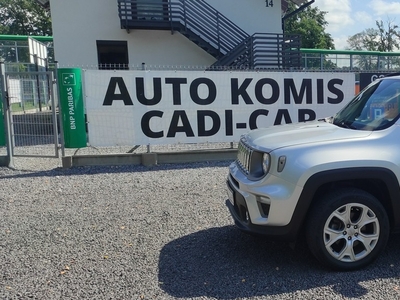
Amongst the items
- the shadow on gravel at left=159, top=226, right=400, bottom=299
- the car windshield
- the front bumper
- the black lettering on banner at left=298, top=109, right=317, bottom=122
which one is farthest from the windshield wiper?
the black lettering on banner at left=298, top=109, right=317, bottom=122

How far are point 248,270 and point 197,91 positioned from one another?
17.5 ft

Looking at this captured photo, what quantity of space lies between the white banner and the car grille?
13.8 ft

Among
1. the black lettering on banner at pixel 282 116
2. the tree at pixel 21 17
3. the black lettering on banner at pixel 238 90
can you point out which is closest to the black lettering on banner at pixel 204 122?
the black lettering on banner at pixel 238 90

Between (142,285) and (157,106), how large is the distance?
5282 millimetres

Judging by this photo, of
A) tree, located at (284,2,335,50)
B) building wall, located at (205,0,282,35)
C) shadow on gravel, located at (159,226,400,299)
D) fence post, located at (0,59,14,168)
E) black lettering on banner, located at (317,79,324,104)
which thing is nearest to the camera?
shadow on gravel, located at (159,226,400,299)

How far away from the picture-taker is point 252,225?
3.56 meters

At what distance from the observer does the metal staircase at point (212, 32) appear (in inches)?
579

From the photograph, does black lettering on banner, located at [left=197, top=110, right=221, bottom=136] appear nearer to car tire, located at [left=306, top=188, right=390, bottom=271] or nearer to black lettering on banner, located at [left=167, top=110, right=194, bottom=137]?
black lettering on banner, located at [left=167, top=110, right=194, bottom=137]

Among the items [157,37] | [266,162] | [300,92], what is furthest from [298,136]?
[157,37]

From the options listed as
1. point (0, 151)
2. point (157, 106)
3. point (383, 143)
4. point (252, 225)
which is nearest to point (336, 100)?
point (157, 106)

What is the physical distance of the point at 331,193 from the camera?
3.50 meters

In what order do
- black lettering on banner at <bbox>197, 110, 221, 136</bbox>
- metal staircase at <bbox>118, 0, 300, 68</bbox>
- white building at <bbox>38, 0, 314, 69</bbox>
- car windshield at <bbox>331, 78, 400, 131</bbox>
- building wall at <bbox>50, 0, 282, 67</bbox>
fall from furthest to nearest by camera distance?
1. building wall at <bbox>50, 0, 282, 67</bbox>
2. white building at <bbox>38, 0, 314, 69</bbox>
3. metal staircase at <bbox>118, 0, 300, 68</bbox>
4. black lettering on banner at <bbox>197, 110, 221, 136</bbox>
5. car windshield at <bbox>331, 78, 400, 131</bbox>

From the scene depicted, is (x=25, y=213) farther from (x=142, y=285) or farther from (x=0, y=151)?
(x=0, y=151)

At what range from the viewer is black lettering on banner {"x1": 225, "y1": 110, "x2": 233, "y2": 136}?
8688 mm
